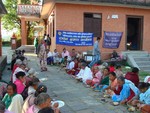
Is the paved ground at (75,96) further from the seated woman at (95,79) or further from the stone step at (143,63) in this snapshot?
the stone step at (143,63)

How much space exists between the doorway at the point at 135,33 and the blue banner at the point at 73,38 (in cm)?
331

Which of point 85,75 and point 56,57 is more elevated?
point 56,57

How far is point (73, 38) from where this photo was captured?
1577cm

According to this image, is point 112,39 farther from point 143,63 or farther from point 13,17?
point 13,17

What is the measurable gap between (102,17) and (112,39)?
1534 millimetres

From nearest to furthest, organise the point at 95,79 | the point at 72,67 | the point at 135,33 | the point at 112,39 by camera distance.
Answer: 1. the point at 95,79
2. the point at 72,67
3. the point at 112,39
4. the point at 135,33

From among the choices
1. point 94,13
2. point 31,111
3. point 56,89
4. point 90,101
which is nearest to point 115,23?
point 94,13

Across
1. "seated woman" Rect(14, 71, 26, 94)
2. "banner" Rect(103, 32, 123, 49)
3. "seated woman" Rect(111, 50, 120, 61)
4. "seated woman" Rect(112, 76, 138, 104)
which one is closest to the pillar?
"banner" Rect(103, 32, 123, 49)

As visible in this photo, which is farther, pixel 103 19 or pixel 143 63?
pixel 103 19

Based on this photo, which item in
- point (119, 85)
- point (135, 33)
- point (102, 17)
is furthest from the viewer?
point (135, 33)

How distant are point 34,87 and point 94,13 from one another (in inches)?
446

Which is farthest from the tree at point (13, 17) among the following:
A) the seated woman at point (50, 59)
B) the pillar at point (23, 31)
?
the seated woman at point (50, 59)

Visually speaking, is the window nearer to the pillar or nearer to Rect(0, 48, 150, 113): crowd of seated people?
Rect(0, 48, 150, 113): crowd of seated people

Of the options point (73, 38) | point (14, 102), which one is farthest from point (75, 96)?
point (73, 38)
